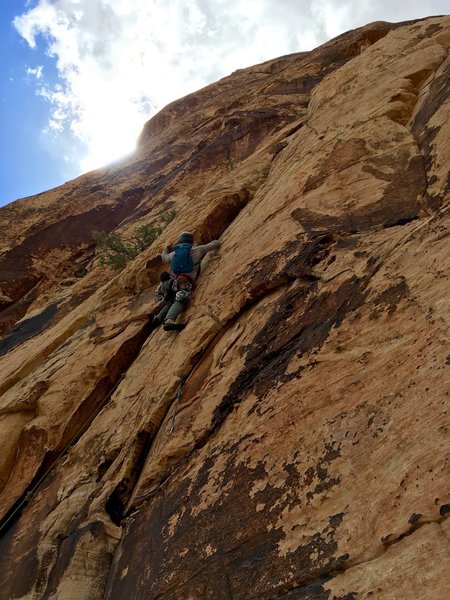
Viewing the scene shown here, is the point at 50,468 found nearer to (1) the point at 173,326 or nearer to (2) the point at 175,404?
(2) the point at 175,404

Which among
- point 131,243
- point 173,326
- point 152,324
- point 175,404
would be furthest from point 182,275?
point 131,243

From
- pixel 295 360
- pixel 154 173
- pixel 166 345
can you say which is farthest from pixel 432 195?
pixel 154 173

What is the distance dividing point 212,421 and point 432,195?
13.6 ft

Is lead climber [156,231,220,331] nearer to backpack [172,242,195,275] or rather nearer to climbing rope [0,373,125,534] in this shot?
backpack [172,242,195,275]

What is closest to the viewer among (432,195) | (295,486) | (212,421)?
(295,486)

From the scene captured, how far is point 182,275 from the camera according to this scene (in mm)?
9117

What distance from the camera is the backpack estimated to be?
9214 mm

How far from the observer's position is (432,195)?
6.15 m

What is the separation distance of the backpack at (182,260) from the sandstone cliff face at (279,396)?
339mm

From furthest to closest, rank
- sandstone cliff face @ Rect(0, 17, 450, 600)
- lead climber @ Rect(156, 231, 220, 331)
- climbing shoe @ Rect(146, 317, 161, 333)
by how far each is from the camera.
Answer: climbing shoe @ Rect(146, 317, 161, 333)
lead climber @ Rect(156, 231, 220, 331)
sandstone cliff face @ Rect(0, 17, 450, 600)

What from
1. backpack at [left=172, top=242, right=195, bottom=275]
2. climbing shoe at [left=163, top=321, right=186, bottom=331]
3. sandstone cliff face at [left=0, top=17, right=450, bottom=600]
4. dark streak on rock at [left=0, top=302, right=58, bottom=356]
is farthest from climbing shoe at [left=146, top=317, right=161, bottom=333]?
dark streak on rock at [left=0, top=302, right=58, bottom=356]

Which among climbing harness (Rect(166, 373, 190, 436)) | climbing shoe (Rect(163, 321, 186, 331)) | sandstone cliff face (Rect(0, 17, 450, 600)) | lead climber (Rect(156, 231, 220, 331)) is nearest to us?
sandstone cliff face (Rect(0, 17, 450, 600))

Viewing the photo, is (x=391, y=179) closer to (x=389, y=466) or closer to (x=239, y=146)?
(x=389, y=466)

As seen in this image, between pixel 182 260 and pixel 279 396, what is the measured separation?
4.90 metres
